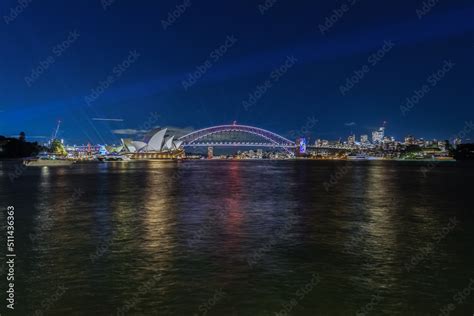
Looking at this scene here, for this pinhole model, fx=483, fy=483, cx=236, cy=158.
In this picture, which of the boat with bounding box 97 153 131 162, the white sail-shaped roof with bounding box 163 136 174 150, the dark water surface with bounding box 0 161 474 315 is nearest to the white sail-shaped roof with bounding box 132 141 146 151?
the boat with bounding box 97 153 131 162

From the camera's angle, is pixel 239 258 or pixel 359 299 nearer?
pixel 359 299

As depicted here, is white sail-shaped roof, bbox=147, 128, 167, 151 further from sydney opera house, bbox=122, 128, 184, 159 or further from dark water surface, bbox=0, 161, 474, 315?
dark water surface, bbox=0, 161, 474, 315

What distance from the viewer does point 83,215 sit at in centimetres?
2242

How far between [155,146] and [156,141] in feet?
11.5

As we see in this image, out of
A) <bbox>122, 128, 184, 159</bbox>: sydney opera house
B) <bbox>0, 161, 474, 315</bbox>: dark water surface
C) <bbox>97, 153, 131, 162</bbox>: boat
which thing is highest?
<bbox>122, 128, 184, 159</bbox>: sydney opera house

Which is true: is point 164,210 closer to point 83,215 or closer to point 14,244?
point 83,215

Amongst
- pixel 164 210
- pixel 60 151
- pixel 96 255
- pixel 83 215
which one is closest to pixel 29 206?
pixel 83 215

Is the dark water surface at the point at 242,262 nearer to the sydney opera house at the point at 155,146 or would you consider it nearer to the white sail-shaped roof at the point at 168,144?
the sydney opera house at the point at 155,146

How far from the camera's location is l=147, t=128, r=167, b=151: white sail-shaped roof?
15891 cm

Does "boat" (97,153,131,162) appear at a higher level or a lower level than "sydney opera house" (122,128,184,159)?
lower

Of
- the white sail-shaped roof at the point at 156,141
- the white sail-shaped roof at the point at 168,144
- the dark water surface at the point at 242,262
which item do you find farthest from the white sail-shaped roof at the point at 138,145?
the dark water surface at the point at 242,262

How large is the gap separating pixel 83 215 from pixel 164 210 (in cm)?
397

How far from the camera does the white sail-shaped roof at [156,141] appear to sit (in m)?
159

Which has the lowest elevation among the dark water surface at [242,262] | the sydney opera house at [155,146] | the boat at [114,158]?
the dark water surface at [242,262]
